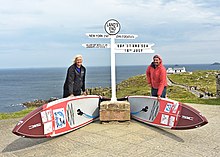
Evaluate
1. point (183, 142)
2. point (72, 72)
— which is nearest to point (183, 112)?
point (183, 142)

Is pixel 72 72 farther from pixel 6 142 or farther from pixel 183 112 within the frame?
pixel 183 112

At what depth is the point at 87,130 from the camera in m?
7.02

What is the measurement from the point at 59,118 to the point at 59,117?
0.02 m

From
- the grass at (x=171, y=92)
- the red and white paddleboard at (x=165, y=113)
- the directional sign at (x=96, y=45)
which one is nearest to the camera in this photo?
the red and white paddleboard at (x=165, y=113)

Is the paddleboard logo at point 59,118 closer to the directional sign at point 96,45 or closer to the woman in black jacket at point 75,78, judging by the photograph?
the woman in black jacket at point 75,78

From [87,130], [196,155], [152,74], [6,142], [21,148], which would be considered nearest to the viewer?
[196,155]

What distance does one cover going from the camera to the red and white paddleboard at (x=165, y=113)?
6367 mm

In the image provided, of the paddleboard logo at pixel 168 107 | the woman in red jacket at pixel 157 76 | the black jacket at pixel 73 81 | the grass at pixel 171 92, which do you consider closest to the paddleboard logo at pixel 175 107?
the paddleboard logo at pixel 168 107

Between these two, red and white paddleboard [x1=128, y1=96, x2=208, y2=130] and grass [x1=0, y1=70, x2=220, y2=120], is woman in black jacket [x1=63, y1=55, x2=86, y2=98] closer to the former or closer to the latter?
red and white paddleboard [x1=128, y1=96, x2=208, y2=130]

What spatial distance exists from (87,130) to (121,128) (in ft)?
2.85

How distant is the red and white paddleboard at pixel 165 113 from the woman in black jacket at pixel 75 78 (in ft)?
5.41

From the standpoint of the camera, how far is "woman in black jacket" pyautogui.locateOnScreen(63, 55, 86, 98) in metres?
7.11

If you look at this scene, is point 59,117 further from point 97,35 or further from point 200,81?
point 200,81

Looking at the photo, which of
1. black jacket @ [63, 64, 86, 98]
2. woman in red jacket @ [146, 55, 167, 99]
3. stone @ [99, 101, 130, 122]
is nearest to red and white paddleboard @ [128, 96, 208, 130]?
woman in red jacket @ [146, 55, 167, 99]
